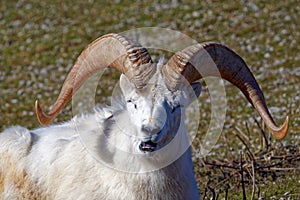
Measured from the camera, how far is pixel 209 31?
26.3 m

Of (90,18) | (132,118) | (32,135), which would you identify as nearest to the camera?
(132,118)

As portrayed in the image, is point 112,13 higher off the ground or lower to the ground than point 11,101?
higher

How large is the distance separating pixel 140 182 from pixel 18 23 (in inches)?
856

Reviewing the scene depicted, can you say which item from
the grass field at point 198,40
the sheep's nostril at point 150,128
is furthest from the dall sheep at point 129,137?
the grass field at point 198,40

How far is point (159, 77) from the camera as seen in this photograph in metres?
8.75

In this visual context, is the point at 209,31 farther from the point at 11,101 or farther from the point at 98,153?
the point at 98,153

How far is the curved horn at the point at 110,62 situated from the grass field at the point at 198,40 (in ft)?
12.7

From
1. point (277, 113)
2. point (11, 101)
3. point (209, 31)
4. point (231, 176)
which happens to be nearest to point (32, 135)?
point (231, 176)

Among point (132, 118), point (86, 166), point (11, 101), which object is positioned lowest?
point (11, 101)

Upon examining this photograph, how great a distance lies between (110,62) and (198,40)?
53.8 ft

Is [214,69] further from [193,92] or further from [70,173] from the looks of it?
[70,173]

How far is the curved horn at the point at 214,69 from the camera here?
881cm

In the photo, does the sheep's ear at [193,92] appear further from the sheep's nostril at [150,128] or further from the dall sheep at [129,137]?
the sheep's nostril at [150,128]

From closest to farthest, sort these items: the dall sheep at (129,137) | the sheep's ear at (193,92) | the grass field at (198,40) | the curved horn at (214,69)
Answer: the dall sheep at (129,137) → the curved horn at (214,69) → the sheep's ear at (193,92) → the grass field at (198,40)
